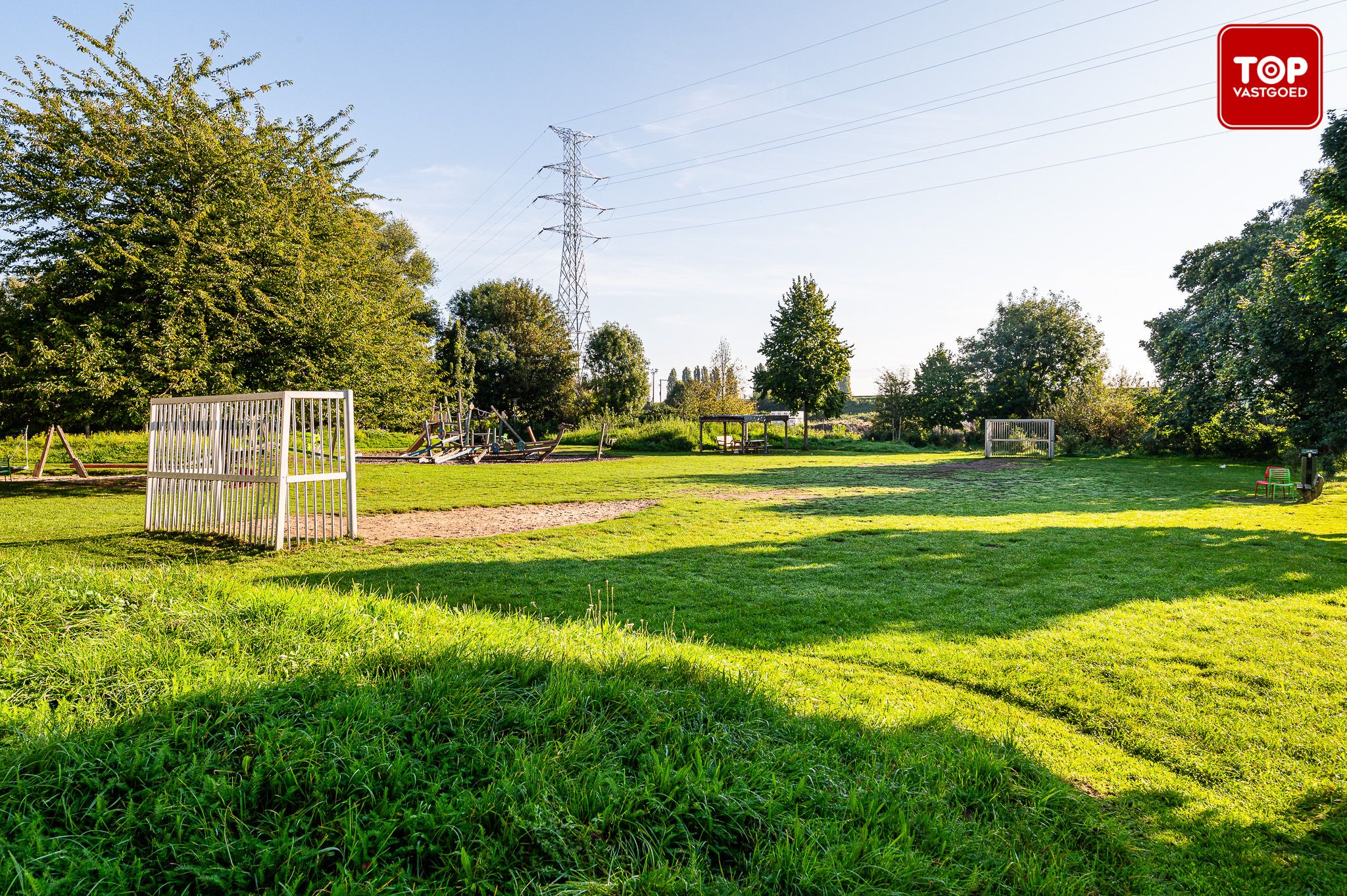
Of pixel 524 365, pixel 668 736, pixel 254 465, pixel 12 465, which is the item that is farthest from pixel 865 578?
pixel 524 365

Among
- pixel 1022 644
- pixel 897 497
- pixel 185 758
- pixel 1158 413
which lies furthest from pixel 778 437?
pixel 185 758

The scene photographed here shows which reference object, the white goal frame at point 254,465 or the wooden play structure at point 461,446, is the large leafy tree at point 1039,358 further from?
the white goal frame at point 254,465

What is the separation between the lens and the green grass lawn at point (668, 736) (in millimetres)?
2148

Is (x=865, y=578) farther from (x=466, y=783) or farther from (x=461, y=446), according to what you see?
(x=461, y=446)

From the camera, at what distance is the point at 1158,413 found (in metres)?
26.2

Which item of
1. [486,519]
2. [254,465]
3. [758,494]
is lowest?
[486,519]

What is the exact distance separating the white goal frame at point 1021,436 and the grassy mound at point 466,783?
30386 mm

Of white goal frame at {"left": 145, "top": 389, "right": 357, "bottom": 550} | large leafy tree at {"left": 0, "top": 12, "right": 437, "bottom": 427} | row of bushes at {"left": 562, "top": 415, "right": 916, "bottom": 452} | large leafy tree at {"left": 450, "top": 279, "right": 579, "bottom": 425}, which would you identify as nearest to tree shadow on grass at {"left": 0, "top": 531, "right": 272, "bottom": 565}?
white goal frame at {"left": 145, "top": 389, "right": 357, "bottom": 550}

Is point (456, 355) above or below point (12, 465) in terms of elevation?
above

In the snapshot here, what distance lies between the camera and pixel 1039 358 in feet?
138

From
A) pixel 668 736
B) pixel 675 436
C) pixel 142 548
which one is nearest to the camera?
pixel 668 736

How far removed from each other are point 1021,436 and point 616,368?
2968cm

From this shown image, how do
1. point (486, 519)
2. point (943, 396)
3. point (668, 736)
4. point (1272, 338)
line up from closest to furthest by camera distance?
point (668, 736), point (486, 519), point (1272, 338), point (943, 396)

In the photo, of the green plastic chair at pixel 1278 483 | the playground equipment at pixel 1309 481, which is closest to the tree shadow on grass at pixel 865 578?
the playground equipment at pixel 1309 481
